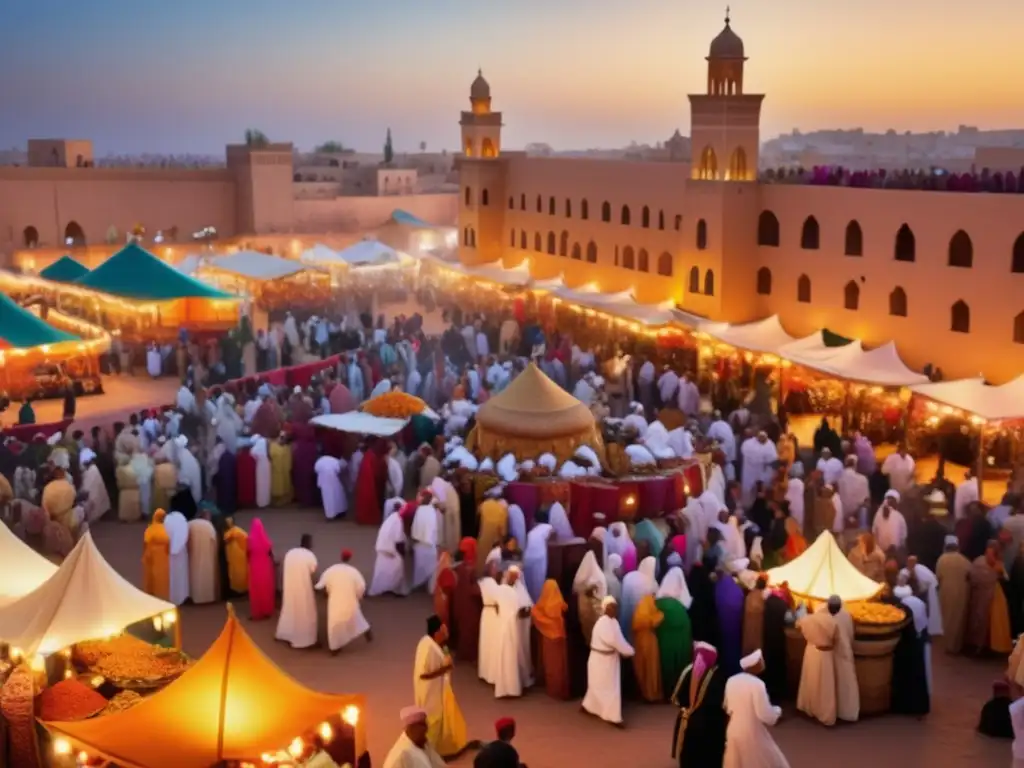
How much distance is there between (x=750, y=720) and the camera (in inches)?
324

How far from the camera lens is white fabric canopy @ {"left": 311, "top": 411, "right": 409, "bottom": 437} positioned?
1596cm

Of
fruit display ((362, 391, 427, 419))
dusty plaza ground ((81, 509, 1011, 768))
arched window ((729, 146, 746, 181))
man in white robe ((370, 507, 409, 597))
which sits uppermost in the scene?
arched window ((729, 146, 746, 181))

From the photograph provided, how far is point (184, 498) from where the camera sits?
1339 cm

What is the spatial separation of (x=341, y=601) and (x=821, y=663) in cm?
408

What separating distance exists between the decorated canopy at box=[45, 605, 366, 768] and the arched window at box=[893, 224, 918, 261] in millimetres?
13970

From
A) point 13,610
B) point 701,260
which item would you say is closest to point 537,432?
point 13,610

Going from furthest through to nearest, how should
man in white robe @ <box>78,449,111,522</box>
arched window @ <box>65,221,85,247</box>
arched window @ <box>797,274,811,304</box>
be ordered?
arched window @ <box>65,221,85,247</box>, arched window @ <box>797,274,811,304</box>, man in white robe @ <box>78,449,111,522</box>

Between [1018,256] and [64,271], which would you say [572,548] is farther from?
[64,271]

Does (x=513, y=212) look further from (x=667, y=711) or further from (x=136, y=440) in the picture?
(x=667, y=711)

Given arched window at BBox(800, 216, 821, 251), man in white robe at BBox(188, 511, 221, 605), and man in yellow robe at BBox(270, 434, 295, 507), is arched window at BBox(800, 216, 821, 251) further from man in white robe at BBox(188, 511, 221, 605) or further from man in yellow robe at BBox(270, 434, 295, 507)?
man in white robe at BBox(188, 511, 221, 605)

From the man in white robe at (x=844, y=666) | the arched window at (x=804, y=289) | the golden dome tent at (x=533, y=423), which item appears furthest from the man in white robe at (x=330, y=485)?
the arched window at (x=804, y=289)

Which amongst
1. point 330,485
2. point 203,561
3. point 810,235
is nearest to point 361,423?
point 330,485

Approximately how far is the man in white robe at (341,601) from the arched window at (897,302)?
38.1ft

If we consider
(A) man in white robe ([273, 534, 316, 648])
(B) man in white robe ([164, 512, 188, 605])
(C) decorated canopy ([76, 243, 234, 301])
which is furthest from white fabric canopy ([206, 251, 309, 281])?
(A) man in white robe ([273, 534, 316, 648])
